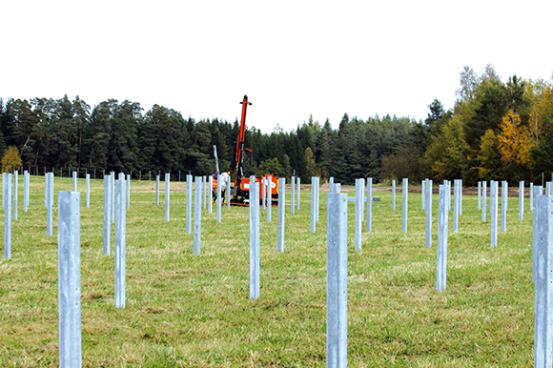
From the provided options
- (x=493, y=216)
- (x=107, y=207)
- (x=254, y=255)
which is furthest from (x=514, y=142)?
(x=254, y=255)

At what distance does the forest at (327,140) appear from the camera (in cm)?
6012

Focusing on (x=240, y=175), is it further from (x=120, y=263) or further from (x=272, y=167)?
A: (x=272, y=167)

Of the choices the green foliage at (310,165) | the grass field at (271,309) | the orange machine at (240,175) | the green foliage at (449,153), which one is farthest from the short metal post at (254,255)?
the green foliage at (310,165)

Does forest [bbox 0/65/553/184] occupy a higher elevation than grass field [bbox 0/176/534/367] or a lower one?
higher

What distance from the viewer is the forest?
197 ft

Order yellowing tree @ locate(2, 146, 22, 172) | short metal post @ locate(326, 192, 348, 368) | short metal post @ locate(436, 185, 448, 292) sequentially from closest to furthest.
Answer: short metal post @ locate(326, 192, 348, 368), short metal post @ locate(436, 185, 448, 292), yellowing tree @ locate(2, 146, 22, 172)

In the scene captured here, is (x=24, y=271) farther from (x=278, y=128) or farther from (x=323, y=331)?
(x=278, y=128)

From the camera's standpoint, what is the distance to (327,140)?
119562 mm

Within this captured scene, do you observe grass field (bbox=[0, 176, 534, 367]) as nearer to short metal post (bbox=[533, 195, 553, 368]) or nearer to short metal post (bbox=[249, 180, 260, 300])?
short metal post (bbox=[249, 180, 260, 300])

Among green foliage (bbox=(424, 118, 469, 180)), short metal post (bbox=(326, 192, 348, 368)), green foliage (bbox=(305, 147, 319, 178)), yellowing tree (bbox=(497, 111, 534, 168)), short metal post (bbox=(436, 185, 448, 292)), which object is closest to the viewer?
short metal post (bbox=(326, 192, 348, 368))

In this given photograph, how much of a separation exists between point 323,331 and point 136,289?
298 cm

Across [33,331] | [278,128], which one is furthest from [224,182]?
[278,128]

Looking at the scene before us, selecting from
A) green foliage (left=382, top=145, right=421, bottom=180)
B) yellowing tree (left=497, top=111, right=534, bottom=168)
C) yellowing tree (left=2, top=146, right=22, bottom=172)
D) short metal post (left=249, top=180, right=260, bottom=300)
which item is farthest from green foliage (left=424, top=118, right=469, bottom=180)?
short metal post (left=249, top=180, right=260, bottom=300)

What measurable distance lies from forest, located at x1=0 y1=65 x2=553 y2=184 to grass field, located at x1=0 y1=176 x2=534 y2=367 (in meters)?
45.5
